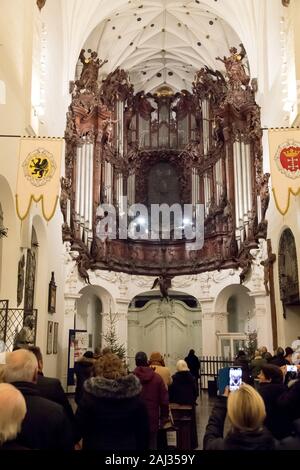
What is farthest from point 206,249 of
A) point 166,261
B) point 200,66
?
point 200,66

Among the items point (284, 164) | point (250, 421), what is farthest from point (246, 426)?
point (284, 164)

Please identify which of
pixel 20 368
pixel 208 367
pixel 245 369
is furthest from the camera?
pixel 208 367

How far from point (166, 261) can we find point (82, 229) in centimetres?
402

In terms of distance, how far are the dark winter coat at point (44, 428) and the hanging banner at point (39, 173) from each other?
657 cm

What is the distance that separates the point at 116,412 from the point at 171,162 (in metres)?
20.0

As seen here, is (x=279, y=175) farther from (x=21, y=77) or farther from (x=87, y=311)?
(x=87, y=311)

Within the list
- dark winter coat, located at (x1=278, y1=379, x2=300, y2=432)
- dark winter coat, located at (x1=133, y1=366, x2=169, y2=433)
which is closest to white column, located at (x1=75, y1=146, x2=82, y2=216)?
dark winter coat, located at (x1=133, y1=366, x2=169, y2=433)

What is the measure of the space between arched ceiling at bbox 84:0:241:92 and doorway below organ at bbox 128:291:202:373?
10041mm

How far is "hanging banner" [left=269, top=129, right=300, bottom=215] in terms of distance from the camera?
31.5 feet

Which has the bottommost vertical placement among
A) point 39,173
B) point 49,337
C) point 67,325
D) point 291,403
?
point 291,403

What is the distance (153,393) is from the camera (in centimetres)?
546

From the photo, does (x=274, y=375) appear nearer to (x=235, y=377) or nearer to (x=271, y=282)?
(x=235, y=377)

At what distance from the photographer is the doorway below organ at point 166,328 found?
845 inches

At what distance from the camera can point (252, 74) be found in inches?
745
